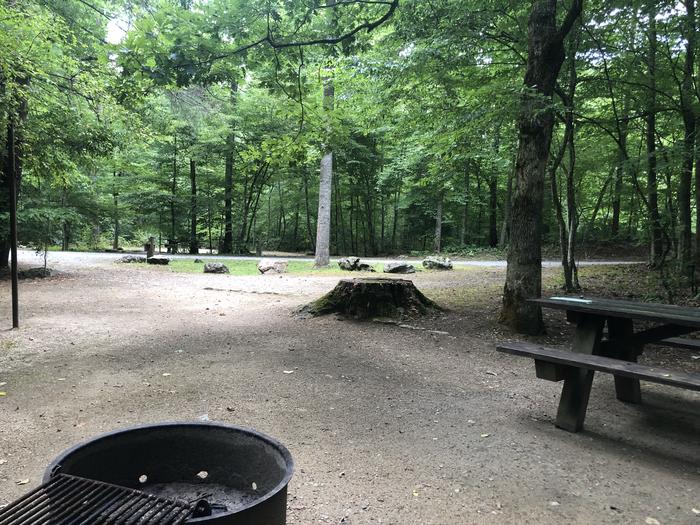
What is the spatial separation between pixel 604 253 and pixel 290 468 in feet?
70.5

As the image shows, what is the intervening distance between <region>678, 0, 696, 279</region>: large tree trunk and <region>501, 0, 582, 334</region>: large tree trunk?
160cm

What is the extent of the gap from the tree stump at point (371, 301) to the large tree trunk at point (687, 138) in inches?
155

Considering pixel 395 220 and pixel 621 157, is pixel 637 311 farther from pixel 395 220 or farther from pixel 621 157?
pixel 395 220

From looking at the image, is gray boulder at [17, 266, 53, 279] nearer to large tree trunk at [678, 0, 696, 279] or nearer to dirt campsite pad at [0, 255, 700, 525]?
dirt campsite pad at [0, 255, 700, 525]

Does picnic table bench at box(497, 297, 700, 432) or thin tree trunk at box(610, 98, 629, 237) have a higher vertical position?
thin tree trunk at box(610, 98, 629, 237)

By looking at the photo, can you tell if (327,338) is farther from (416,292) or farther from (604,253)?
(604,253)

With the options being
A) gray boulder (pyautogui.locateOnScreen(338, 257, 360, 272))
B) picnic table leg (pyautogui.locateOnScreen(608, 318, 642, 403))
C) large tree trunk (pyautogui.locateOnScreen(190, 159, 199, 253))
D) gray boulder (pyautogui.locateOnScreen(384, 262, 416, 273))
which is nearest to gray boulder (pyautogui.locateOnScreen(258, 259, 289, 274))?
gray boulder (pyautogui.locateOnScreen(338, 257, 360, 272))

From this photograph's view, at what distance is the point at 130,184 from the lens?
74.5 ft

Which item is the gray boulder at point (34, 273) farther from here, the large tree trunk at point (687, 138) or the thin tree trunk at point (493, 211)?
the thin tree trunk at point (493, 211)

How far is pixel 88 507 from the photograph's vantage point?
51.3 inches

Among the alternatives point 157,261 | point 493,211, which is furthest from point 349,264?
point 493,211

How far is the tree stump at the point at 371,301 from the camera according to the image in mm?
6863

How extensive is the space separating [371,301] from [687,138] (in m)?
4.65

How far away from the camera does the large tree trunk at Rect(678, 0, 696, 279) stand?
5926 millimetres
